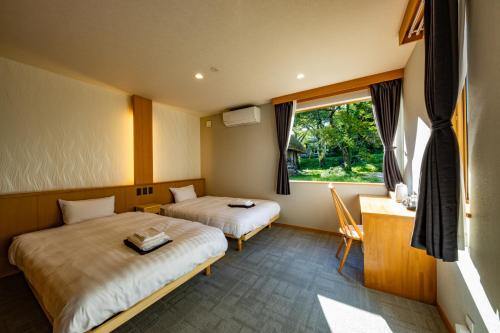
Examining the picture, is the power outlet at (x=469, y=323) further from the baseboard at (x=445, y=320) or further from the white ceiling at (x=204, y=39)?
the white ceiling at (x=204, y=39)

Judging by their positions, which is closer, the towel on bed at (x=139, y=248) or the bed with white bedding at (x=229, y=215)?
the towel on bed at (x=139, y=248)

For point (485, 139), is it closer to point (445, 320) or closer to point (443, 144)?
point (443, 144)

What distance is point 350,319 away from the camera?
1521mm

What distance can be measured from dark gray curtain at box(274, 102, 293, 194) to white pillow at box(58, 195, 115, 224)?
113 inches

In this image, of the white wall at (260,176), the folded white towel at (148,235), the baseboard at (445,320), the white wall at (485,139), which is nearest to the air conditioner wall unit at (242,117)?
the white wall at (260,176)

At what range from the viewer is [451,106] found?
1076mm

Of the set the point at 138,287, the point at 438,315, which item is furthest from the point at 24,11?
the point at 438,315

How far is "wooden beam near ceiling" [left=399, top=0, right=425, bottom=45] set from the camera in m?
1.44

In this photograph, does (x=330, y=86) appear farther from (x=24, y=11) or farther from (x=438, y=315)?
(x=24, y=11)

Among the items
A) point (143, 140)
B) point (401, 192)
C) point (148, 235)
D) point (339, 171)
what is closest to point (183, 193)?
point (143, 140)

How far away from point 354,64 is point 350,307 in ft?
9.12

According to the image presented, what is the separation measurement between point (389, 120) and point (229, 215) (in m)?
2.72

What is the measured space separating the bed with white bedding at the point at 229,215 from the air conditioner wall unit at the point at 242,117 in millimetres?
1739

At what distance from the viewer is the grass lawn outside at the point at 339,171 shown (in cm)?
308
